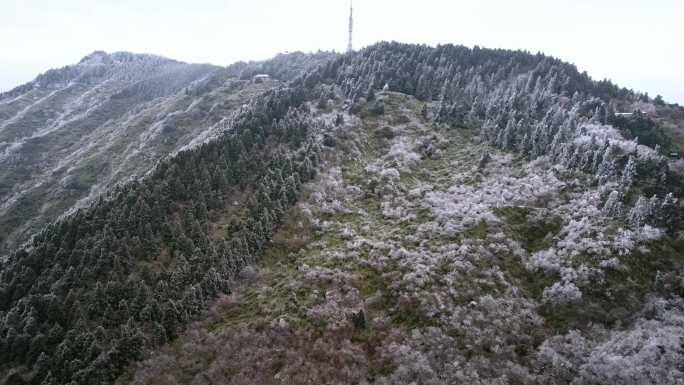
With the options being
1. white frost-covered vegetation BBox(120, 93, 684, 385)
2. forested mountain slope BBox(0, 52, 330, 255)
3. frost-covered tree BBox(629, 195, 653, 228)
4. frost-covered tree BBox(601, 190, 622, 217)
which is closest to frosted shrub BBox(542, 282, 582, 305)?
white frost-covered vegetation BBox(120, 93, 684, 385)

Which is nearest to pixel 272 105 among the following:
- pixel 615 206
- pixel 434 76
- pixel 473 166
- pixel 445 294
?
pixel 473 166

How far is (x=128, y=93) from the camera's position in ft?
648

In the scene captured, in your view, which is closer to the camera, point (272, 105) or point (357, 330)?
point (357, 330)

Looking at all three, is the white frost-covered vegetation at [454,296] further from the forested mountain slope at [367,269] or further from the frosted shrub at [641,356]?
the forested mountain slope at [367,269]

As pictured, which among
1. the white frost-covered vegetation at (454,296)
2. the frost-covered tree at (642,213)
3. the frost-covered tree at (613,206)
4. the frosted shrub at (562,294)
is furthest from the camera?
the frost-covered tree at (613,206)

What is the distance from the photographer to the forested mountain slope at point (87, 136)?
93000 mm

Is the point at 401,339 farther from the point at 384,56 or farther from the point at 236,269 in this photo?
the point at 384,56

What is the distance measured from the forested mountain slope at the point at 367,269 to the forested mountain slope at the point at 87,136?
42565mm

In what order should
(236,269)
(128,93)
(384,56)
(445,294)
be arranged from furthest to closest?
1. (128,93)
2. (384,56)
3. (236,269)
4. (445,294)

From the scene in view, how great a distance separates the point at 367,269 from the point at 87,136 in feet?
497

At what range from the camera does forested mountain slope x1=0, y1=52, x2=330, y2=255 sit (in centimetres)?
9300

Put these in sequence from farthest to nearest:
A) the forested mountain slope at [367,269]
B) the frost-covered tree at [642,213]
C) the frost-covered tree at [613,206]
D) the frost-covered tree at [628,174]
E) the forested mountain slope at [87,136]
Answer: the forested mountain slope at [87,136]
the frost-covered tree at [628,174]
the frost-covered tree at [613,206]
the frost-covered tree at [642,213]
the forested mountain slope at [367,269]

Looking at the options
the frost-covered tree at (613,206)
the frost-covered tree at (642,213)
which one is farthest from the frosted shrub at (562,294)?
the frost-covered tree at (613,206)

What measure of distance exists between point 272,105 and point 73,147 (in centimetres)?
9787
